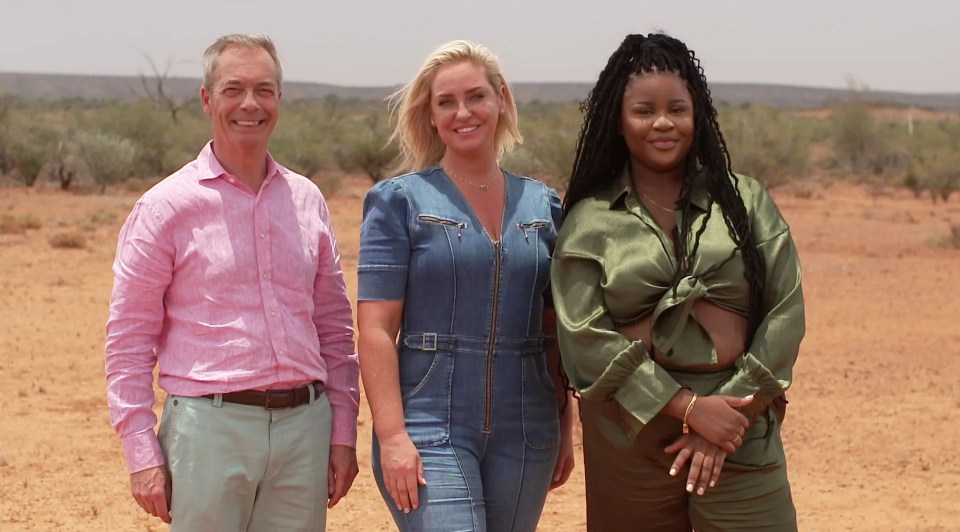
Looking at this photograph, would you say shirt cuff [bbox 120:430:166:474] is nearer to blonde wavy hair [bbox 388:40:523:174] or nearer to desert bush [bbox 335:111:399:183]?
blonde wavy hair [bbox 388:40:523:174]

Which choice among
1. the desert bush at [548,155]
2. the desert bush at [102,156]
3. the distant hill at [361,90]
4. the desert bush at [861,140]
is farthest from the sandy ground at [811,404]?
the distant hill at [361,90]

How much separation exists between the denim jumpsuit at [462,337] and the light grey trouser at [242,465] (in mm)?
195

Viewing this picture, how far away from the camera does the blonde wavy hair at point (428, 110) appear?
305cm

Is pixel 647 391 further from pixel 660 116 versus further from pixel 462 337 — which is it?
pixel 660 116

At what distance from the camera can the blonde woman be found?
2.95 m

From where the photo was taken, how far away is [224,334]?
9.41 ft

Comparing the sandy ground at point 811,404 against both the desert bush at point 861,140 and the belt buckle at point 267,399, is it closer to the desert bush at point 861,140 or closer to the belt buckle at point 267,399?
the belt buckle at point 267,399

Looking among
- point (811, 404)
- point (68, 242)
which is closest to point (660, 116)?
point (811, 404)

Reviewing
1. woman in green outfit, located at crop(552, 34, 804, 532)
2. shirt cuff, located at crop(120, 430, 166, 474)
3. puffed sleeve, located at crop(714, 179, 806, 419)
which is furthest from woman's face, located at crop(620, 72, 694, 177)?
shirt cuff, located at crop(120, 430, 166, 474)

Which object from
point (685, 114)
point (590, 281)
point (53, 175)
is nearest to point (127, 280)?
point (590, 281)

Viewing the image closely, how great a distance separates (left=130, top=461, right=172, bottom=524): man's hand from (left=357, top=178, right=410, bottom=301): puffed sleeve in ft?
2.15

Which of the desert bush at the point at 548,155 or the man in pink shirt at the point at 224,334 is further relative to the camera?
the desert bush at the point at 548,155

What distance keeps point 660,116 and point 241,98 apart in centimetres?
104

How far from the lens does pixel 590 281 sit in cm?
287
